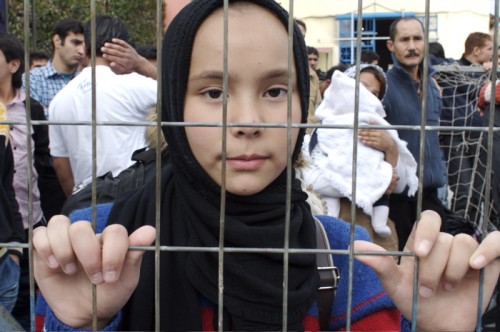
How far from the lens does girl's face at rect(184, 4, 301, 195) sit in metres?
1.07

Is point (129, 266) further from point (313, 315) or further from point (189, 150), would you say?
point (313, 315)

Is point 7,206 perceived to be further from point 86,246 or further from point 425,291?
point 425,291

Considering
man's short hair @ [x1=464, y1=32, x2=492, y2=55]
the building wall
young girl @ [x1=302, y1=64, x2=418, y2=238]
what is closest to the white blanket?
young girl @ [x1=302, y1=64, x2=418, y2=238]

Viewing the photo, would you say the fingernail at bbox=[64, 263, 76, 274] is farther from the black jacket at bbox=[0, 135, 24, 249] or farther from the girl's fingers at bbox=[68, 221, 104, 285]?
the black jacket at bbox=[0, 135, 24, 249]

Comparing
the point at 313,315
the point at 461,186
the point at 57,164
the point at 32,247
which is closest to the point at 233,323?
the point at 313,315

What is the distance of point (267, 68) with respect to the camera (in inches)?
43.7

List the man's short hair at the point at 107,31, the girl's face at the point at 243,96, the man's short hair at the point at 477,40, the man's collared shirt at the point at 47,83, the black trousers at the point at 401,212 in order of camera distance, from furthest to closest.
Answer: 1. the man's short hair at the point at 477,40
2. the man's collared shirt at the point at 47,83
3. the black trousers at the point at 401,212
4. the man's short hair at the point at 107,31
5. the girl's face at the point at 243,96

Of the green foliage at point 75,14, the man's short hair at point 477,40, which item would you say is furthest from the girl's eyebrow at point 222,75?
the green foliage at point 75,14

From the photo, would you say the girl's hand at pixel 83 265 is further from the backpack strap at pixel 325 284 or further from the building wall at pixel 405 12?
the building wall at pixel 405 12

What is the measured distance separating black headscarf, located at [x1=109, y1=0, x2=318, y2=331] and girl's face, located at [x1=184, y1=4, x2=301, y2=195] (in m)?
0.03

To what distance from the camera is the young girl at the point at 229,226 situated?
98cm

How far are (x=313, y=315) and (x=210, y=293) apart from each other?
226 mm

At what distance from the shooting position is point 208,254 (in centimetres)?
121

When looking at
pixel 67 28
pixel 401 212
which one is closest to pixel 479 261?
pixel 401 212
